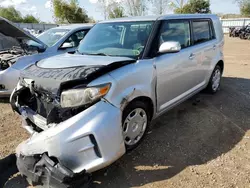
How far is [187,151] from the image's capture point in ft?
10.1

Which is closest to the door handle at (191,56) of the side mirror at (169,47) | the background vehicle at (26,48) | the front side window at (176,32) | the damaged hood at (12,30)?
the front side window at (176,32)

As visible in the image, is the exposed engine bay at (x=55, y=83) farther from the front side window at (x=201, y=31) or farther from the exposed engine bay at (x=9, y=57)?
the exposed engine bay at (x=9, y=57)

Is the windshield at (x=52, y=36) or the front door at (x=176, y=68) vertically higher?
the windshield at (x=52, y=36)

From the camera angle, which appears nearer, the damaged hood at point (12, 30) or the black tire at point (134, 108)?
the black tire at point (134, 108)

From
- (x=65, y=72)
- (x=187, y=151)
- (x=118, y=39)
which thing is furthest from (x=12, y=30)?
(x=187, y=151)

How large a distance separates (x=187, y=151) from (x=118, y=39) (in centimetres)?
190

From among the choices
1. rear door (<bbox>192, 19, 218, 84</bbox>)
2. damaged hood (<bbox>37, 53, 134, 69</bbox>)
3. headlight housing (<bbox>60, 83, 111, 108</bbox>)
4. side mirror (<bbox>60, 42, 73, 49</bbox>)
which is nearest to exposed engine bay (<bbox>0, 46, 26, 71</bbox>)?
side mirror (<bbox>60, 42, 73, 49</bbox>)

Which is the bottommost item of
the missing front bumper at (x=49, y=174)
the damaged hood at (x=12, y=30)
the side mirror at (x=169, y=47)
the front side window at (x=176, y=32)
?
the missing front bumper at (x=49, y=174)

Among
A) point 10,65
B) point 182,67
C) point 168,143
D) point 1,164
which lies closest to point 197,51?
point 182,67

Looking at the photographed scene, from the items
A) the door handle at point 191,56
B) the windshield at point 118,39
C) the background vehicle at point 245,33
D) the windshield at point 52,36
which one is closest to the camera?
the windshield at point 118,39

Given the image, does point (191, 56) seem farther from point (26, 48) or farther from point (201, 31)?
point (26, 48)

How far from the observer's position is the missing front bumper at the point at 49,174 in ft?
6.81

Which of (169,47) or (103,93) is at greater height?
(169,47)

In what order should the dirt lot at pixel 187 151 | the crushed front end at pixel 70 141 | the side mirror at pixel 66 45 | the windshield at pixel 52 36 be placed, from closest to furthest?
the crushed front end at pixel 70 141, the dirt lot at pixel 187 151, the side mirror at pixel 66 45, the windshield at pixel 52 36
